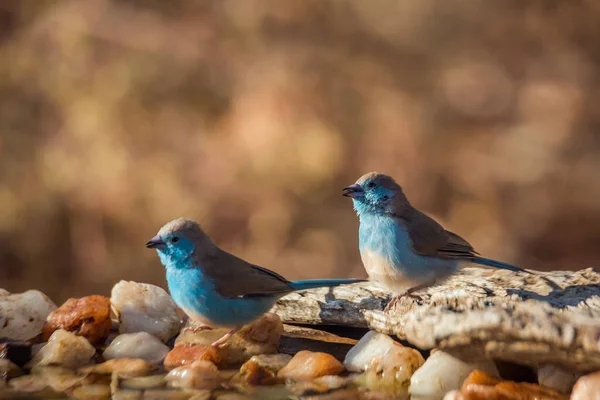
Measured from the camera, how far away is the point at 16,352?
11.5 feet

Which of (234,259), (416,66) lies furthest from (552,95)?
→ (234,259)

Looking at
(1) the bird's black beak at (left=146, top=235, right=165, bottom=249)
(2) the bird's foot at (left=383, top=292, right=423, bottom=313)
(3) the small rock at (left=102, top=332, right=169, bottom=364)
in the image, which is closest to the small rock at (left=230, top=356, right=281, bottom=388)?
(3) the small rock at (left=102, top=332, right=169, bottom=364)

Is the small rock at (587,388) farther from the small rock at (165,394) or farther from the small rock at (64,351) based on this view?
the small rock at (64,351)

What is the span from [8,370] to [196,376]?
31.8 inches

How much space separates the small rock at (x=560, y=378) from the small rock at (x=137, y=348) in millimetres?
1644

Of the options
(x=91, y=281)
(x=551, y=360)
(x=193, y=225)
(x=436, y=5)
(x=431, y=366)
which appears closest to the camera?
(x=551, y=360)

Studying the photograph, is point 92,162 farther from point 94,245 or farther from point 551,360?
point 551,360

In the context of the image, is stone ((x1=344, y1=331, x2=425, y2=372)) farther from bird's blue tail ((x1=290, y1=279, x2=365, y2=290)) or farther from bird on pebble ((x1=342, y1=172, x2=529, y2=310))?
bird's blue tail ((x1=290, y1=279, x2=365, y2=290))

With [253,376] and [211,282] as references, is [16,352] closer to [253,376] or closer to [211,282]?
[211,282]

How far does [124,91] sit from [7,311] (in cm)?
489

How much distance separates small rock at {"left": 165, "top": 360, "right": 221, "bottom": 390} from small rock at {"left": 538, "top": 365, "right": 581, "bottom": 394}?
1.26 meters

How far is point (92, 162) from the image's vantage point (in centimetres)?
831

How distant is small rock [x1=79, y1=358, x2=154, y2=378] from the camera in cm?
343

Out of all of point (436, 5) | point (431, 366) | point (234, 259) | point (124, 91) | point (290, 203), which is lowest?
point (431, 366)
